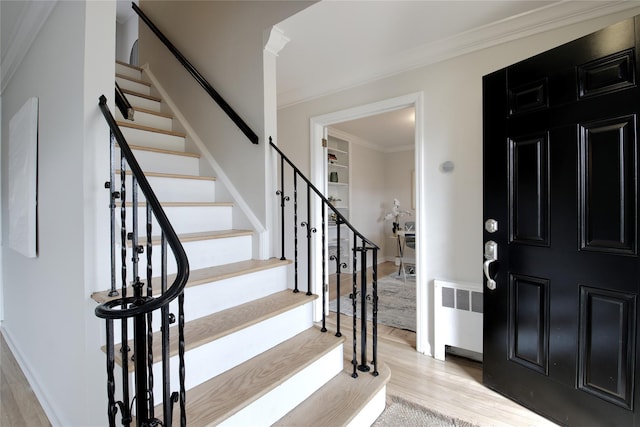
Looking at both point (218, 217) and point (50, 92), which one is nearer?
point (50, 92)

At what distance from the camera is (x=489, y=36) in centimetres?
209

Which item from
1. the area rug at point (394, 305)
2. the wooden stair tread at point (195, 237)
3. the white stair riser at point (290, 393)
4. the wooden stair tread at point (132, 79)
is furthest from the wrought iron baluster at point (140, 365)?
the wooden stair tread at point (132, 79)

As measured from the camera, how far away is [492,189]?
192cm

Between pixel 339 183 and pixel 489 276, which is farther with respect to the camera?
pixel 339 183

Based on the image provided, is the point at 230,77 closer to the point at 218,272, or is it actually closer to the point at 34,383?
the point at 218,272

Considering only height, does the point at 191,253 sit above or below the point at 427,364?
above

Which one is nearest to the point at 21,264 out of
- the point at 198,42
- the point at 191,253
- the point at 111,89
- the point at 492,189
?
the point at 191,253

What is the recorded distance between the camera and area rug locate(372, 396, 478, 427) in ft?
5.31

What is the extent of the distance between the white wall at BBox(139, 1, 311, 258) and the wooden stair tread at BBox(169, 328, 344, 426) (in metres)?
0.89

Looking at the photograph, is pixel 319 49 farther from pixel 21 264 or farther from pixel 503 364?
pixel 21 264

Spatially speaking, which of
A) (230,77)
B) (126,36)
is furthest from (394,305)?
(126,36)

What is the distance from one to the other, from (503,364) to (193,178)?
101 inches

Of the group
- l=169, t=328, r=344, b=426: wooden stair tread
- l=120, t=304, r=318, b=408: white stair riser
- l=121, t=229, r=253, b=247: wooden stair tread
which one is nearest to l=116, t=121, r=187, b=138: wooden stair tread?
l=121, t=229, r=253, b=247: wooden stair tread

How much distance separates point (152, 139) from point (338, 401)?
2436 millimetres
